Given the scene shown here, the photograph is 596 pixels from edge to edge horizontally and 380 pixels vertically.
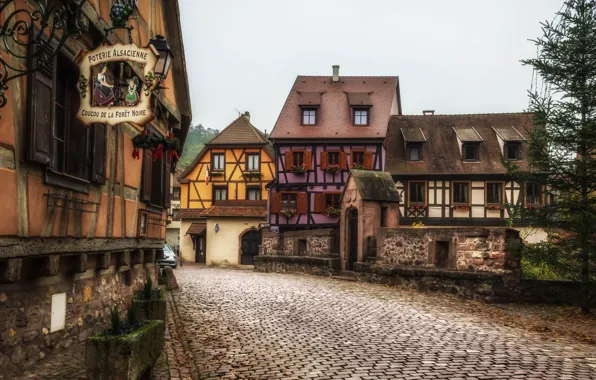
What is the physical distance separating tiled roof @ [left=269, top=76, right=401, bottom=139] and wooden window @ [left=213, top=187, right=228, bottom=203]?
24.5ft

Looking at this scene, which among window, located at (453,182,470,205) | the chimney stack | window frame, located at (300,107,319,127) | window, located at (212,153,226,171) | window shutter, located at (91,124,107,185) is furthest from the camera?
window, located at (212,153,226,171)

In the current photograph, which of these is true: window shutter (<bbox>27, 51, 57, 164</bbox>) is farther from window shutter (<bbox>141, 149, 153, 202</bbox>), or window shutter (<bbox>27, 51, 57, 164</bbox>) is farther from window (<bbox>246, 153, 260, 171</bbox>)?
window (<bbox>246, 153, 260, 171</bbox>)

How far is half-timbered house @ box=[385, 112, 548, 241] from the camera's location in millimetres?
32406

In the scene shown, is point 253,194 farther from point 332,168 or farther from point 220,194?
point 332,168

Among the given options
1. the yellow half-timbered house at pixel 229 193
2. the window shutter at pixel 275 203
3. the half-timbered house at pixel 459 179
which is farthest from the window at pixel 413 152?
the yellow half-timbered house at pixel 229 193

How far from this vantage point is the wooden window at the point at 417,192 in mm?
Result: 32656

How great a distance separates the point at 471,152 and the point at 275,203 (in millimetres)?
10557

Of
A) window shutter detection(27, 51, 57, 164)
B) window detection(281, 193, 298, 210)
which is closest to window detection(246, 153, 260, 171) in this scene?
window detection(281, 193, 298, 210)

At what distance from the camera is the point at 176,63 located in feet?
45.4

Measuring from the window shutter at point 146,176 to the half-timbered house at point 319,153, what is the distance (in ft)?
71.7

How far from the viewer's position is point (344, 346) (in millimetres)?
8531

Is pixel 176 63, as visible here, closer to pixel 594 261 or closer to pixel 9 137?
pixel 9 137

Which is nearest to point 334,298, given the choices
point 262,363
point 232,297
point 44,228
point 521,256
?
point 232,297

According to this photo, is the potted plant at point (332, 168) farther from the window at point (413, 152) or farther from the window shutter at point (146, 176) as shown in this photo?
the window shutter at point (146, 176)
